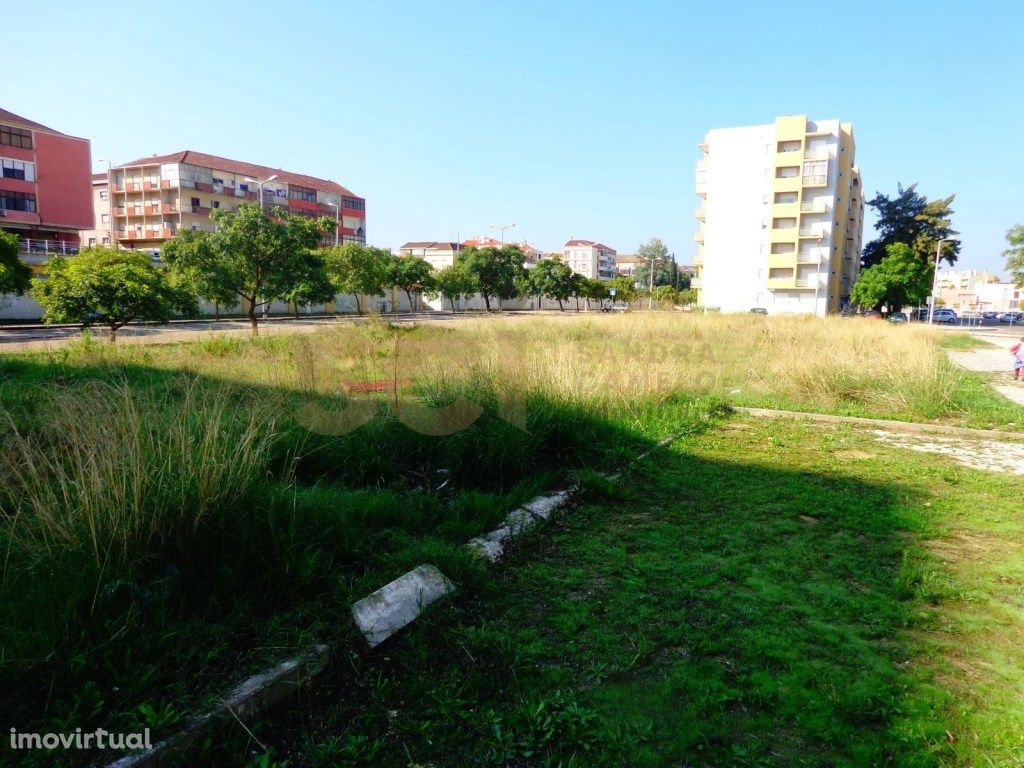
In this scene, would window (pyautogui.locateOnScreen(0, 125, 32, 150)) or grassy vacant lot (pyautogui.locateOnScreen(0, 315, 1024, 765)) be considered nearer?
grassy vacant lot (pyautogui.locateOnScreen(0, 315, 1024, 765))

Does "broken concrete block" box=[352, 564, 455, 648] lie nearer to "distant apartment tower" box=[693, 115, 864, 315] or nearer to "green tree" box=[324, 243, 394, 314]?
"green tree" box=[324, 243, 394, 314]

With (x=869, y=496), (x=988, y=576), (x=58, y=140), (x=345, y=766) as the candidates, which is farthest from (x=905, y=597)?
(x=58, y=140)

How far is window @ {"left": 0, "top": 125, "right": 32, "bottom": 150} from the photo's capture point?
4403cm

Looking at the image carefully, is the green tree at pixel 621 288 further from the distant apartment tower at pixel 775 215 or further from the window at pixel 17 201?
the window at pixel 17 201

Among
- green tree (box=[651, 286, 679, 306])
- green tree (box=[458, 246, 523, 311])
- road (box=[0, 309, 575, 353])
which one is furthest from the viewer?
green tree (box=[458, 246, 523, 311])

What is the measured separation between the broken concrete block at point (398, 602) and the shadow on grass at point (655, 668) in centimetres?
8

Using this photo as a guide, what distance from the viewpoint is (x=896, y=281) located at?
45688 mm

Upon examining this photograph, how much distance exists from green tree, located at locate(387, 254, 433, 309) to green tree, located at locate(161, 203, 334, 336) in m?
29.5

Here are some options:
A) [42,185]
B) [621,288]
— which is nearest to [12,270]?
[42,185]

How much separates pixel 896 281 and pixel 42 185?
62.9 m

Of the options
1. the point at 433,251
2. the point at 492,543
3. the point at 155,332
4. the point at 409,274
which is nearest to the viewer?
the point at 492,543

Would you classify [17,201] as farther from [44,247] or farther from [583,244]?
[583,244]

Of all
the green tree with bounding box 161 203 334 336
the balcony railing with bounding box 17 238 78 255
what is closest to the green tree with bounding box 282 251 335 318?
the green tree with bounding box 161 203 334 336

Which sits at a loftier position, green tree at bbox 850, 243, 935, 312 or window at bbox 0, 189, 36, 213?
window at bbox 0, 189, 36, 213
